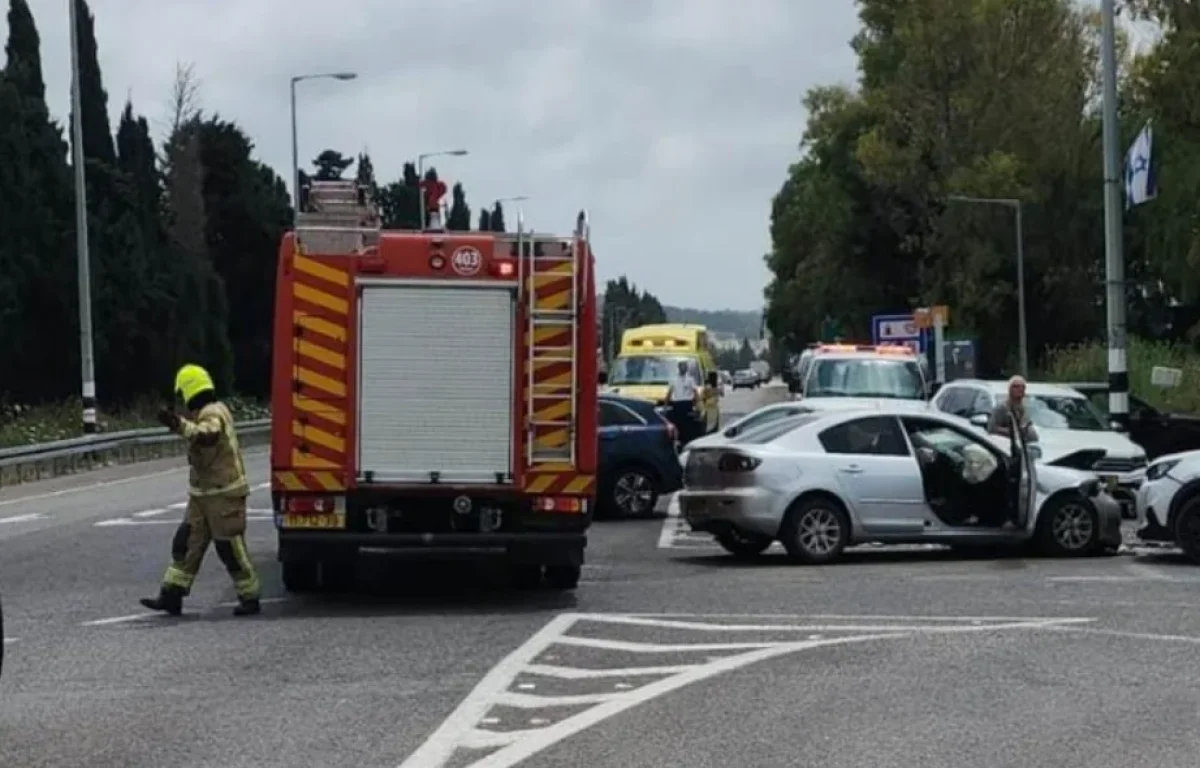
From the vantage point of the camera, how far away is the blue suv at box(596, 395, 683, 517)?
2425 centimetres

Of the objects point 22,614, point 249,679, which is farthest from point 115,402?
point 249,679

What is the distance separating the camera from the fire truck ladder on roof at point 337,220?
15.0 metres

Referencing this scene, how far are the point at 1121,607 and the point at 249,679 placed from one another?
266 inches

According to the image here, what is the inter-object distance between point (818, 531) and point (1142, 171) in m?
13.3

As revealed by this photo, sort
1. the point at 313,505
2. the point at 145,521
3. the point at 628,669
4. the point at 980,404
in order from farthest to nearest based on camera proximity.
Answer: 1. the point at 980,404
2. the point at 145,521
3. the point at 313,505
4. the point at 628,669

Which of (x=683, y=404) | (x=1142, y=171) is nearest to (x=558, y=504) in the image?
(x=1142, y=171)

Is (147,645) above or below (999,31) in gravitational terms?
below

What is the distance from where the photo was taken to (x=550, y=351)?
15.2 m

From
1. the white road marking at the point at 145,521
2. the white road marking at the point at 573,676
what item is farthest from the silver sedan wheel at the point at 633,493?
the white road marking at the point at 573,676

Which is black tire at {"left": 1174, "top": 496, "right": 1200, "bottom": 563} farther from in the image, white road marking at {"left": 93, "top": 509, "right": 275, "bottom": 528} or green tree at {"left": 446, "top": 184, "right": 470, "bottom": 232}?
green tree at {"left": 446, "top": 184, "right": 470, "bottom": 232}

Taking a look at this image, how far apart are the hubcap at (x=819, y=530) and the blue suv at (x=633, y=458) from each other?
19.8ft

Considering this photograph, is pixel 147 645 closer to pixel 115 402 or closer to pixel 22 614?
pixel 22 614

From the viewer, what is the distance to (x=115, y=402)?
186 ft

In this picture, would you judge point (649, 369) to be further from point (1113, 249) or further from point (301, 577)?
point (301, 577)
